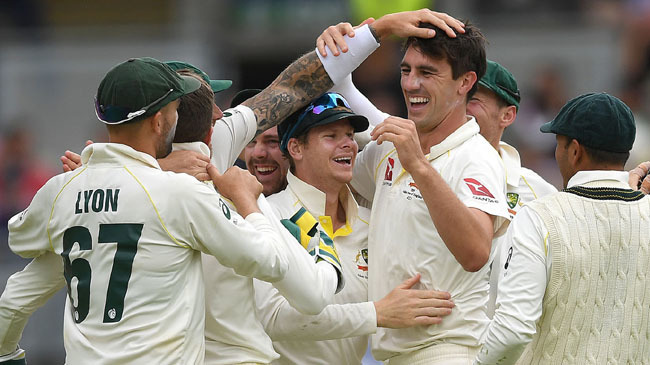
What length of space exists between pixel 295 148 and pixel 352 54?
0.61 meters

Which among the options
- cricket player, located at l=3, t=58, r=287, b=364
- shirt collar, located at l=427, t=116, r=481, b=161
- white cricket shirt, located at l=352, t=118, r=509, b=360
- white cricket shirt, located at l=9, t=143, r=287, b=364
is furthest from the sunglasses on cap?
white cricket shirt, located at l=9, t=143, r=287, b=364

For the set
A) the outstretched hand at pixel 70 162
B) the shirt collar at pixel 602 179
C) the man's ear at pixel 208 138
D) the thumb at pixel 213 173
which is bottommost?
the outstretched hand at pixel 70 162

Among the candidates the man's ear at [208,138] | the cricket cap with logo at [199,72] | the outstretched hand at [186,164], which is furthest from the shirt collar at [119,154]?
the cricket cap with logo at [199,72]

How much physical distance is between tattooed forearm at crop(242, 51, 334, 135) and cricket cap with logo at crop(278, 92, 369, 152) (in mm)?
51

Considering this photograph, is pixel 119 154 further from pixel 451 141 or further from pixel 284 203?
pixel 451 141

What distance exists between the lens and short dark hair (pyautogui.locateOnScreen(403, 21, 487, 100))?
534cm

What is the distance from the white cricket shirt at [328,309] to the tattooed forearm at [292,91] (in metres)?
0.38

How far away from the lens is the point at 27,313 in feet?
15.6

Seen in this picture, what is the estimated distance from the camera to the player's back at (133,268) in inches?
165

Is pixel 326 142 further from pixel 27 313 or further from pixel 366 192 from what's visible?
pixel 27 313

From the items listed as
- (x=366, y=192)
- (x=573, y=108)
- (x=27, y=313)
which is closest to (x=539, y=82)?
(x=366, y=192)

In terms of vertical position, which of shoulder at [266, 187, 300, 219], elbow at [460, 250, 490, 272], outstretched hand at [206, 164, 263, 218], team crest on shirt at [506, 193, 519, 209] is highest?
outstretched hand at [206, 164, 263, 218]

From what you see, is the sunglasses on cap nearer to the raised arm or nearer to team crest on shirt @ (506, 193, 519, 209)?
the raised arm

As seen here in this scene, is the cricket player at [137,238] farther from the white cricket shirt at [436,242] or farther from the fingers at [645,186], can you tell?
the fingers at [645,186]
